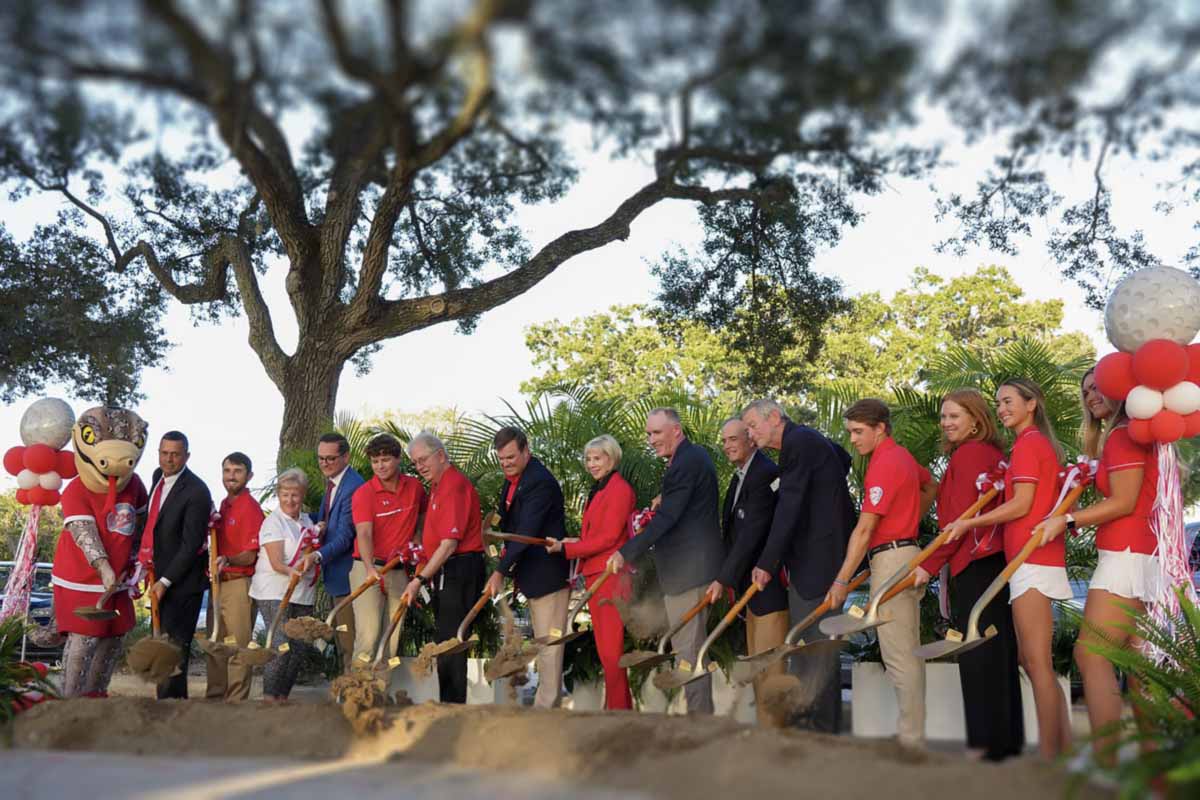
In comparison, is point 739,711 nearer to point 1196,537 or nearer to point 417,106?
point 417,106

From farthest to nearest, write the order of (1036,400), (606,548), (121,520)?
(121,520) < (606,548) < (1036,400)

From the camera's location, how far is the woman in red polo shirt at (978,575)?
5648 mm

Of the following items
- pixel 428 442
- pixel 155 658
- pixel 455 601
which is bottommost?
pixel 155 658

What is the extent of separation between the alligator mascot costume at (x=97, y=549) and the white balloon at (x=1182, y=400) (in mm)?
5965

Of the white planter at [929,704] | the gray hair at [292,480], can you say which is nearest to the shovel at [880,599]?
the white planter at [929,704]

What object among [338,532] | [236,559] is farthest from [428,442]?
[236,559]

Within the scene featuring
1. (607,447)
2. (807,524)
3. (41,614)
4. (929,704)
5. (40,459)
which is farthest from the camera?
(41,614)

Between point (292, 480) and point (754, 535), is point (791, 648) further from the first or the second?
point (292, 480)

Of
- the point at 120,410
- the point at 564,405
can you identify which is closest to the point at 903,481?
the point at 564,405

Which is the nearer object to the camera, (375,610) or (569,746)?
(569,746)

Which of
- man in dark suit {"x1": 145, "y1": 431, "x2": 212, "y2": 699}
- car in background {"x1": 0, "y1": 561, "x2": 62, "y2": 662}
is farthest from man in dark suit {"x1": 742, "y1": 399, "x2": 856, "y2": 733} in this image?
car in background {"x1": 0, "y1": 561, "x2": 62, "y2": 662}

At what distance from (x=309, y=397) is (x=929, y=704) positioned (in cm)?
660

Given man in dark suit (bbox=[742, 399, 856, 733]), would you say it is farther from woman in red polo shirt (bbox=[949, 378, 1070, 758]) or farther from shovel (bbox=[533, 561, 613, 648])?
shovel (bbox=[533, 561, 613, 648])

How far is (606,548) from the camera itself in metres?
7.36
